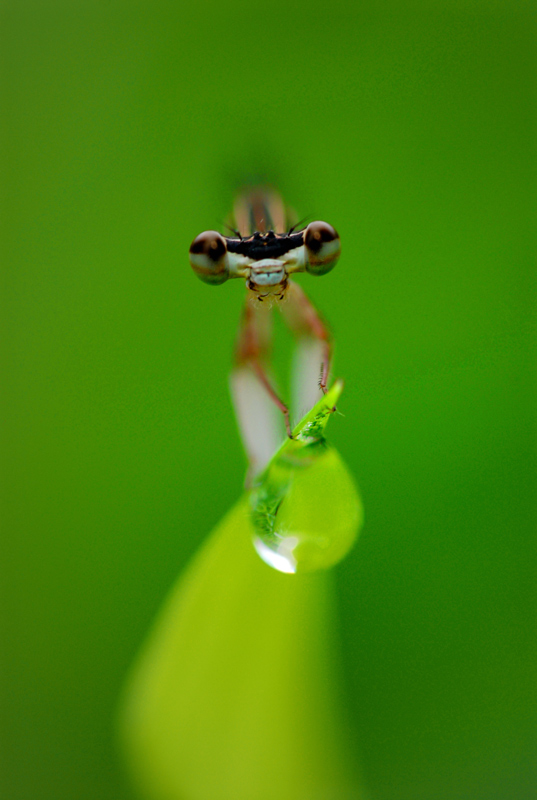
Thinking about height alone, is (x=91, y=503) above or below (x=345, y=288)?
below

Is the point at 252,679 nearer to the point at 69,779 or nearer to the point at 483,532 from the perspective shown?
the point at 483,532

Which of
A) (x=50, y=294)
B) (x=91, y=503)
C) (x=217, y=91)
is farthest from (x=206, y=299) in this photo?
(x=217, y=91)

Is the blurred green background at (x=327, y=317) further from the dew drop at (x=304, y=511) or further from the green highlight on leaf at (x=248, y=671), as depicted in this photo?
the dew drop at (x=304, y=511)

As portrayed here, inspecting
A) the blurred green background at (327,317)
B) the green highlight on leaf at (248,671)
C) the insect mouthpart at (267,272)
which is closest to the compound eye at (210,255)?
the insect mouthpart at (267,272)

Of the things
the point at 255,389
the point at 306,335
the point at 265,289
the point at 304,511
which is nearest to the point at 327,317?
the point at 306,335

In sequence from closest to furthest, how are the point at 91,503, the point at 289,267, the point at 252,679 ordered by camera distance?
the point at 252,679 < the point at 289,267 < the point at 91,503

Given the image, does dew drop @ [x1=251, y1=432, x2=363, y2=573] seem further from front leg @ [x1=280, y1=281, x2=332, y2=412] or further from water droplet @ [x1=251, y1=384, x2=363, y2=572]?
front leg @ [x1=280, y1=281, x2=332, y2=412]
